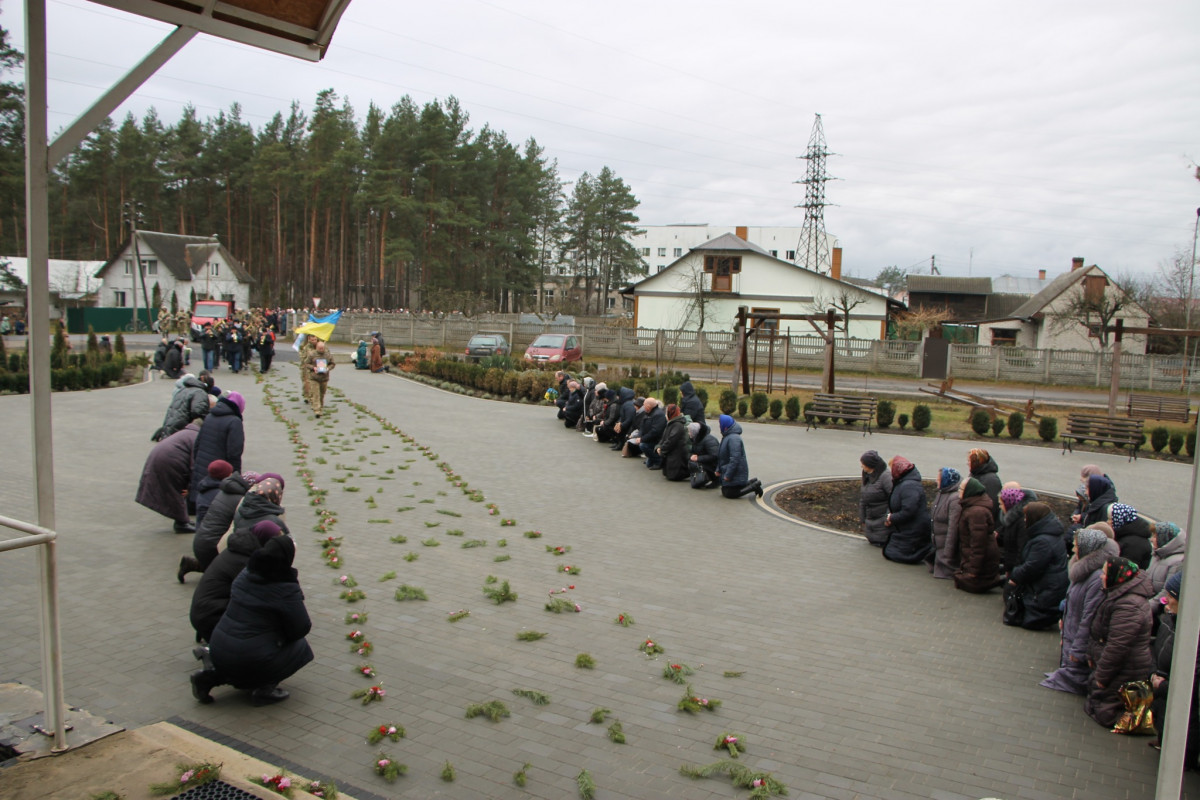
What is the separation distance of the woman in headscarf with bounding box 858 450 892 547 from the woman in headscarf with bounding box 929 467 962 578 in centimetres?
91

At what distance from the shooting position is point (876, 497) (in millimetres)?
10172

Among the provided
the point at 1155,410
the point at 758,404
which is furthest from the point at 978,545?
the point at 1155,410

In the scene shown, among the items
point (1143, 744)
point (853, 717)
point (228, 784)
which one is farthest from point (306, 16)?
point (1143, 744)

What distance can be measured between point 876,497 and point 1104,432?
1120 cm

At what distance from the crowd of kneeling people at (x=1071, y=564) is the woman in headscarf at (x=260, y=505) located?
598 centimetres

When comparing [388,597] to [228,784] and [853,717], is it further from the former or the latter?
[853,717]

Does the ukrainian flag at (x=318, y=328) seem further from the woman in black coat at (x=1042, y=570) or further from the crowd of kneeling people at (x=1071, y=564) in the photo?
the woman in black coat at (x=1042, y=570)

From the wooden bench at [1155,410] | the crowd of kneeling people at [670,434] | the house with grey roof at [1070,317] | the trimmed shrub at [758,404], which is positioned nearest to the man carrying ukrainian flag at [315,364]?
the crowd of kneeling people at [670,434]

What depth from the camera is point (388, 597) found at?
7.61m

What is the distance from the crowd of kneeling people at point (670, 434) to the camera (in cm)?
1255

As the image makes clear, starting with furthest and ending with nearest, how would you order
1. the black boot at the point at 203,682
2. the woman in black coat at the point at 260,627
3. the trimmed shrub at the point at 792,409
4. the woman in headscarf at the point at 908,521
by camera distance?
1. the trimmed shrub at the point at 792,409
2. the woman in headscarf at the point at 908,521
3. the black boot at the point at 203,682
4. the woman in black coat at the point at 260,627

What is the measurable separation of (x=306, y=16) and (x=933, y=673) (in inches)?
266

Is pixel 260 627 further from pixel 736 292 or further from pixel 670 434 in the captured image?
pixel 736 292

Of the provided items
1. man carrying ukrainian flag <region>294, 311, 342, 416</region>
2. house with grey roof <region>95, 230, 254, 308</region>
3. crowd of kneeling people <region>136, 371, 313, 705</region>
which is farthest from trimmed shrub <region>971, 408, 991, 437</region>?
house with grey roof <region>95, 230, 254, 308</region>
